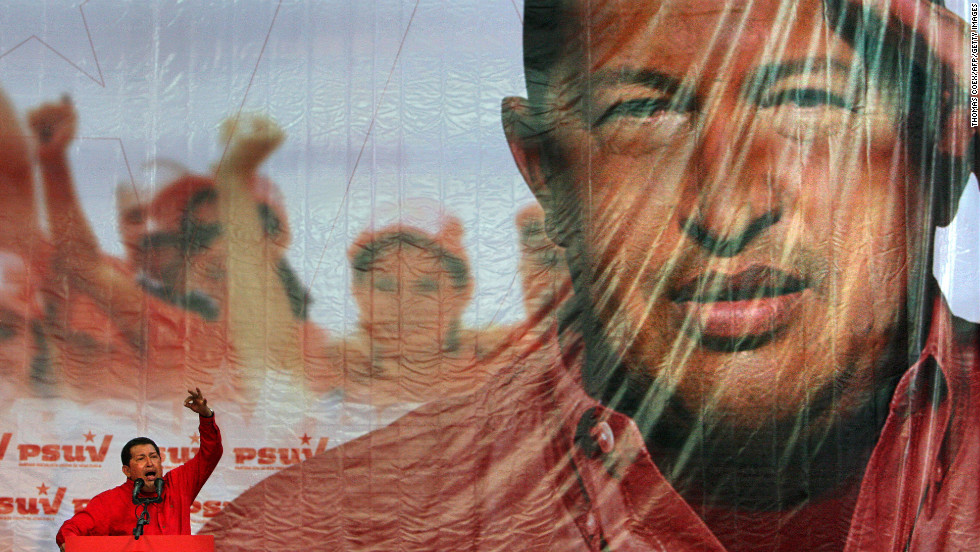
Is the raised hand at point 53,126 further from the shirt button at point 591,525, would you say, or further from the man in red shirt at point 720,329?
the shirt button at point 591,525

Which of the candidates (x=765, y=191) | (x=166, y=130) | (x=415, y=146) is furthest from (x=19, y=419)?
(x=765, y=191)

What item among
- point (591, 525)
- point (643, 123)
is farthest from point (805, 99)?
point (591, 525)

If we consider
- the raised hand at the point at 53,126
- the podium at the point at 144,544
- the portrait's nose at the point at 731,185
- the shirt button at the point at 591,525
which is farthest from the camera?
the raised hand at the point at 53,126

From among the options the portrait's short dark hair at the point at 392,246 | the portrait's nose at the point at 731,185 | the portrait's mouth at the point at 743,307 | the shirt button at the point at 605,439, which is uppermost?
the portrait's nose at the point at 731,185

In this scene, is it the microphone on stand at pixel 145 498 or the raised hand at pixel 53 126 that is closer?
the microphone on stand at pixel 145 498

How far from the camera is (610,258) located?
383 centimetres

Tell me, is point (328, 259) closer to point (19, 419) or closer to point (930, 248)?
point (19, 419)

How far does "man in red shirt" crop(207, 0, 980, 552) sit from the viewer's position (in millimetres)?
3734

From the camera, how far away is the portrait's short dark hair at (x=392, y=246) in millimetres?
3842

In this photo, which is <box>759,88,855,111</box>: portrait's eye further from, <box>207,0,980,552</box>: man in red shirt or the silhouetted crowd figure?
the silhouetted crowd figure

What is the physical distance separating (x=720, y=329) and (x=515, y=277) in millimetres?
748

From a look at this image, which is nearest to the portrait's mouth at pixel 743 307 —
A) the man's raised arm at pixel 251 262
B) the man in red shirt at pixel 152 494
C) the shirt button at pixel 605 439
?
the shirt button at pixel 605 439

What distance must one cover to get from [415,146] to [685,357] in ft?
4.04

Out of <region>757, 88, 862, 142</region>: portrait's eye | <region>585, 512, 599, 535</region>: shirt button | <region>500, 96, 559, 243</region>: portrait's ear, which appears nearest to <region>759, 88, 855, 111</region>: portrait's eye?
<region>757, 88, 862, 142</region>: portrait's eye
